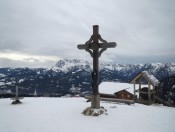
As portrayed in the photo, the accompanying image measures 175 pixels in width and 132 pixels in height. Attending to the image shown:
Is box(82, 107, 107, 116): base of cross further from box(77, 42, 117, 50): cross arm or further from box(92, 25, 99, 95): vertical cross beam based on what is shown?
box(77, 42, 117, 50): cross arm

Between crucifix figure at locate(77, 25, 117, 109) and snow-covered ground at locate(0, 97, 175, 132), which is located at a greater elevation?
crucifix figure at locate(77, 25, 117, 109)

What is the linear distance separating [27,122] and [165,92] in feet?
242

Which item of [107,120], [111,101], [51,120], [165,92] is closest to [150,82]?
[111,101]

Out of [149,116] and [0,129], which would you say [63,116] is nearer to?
[0,129]

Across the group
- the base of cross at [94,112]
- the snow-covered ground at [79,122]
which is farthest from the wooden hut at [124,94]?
the base of cross at [94,112]

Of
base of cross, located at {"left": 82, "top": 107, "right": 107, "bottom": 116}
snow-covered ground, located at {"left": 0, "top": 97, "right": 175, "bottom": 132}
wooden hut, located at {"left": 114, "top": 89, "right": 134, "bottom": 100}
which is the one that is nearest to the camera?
snow-covered ground, located at {"left": 0, "top": 97, "right": 175, "bottom": 132}

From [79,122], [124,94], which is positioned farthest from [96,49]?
[124,94]

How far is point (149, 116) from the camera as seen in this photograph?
13.8 metres

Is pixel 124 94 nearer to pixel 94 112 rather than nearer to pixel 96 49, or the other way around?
pixel 96 49

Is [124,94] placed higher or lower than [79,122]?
lower

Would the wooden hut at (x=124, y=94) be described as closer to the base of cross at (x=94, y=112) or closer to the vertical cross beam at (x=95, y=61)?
the vertical cross beam at (x=95, y=61)

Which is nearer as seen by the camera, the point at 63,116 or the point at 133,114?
the point at 63,116

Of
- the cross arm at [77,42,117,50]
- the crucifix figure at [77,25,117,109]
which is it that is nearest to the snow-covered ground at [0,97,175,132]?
the crucifix figure at [77,25,117,109]

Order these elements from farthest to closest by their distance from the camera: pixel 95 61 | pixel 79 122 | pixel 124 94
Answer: pixel 124 94
pixel 95 61
pixel 79 122
